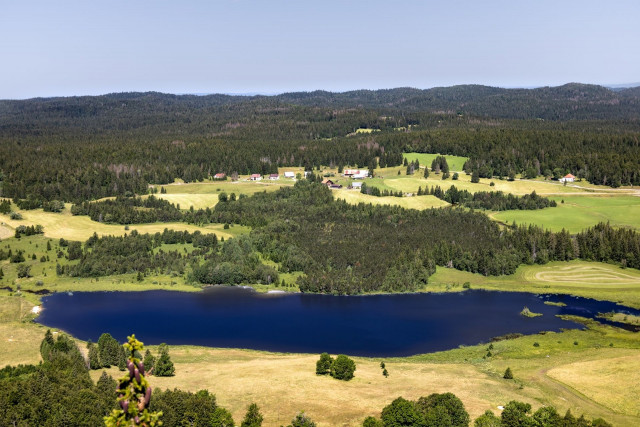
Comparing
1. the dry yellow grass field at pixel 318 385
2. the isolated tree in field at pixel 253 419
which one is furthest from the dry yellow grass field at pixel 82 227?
the isolated tree in field at pixel 253 419

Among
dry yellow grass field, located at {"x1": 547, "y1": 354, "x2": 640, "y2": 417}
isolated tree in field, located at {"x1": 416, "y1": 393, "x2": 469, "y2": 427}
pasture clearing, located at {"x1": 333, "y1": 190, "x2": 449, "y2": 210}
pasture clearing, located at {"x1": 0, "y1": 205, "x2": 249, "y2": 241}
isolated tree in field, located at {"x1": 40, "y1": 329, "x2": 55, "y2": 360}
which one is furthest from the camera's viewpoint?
pasture clearing, located at {"x1": 333, "y1": 190, "x2": 449, "y2": 210}

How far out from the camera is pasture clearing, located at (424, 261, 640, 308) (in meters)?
129

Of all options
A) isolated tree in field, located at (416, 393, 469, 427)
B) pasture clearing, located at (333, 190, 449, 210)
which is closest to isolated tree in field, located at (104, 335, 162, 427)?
isolated tree in field, located at (416, 393, 469, 427)

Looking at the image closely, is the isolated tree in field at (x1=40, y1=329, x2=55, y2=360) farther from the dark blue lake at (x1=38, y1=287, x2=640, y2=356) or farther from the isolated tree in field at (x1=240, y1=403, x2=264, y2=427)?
the isolated tree in field at (x1=240, y1=403, x2=264, y2=427)

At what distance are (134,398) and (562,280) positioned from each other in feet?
445

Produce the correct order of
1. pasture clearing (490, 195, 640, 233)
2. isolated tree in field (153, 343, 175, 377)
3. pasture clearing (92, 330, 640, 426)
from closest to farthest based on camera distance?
1. pasture clearing (92, 330, 640, 426)
2. isolated tree in field (153, 343, 175, 377)
3. pasture clearing (490, 195, 640, 233)

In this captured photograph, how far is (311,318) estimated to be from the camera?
112 metres

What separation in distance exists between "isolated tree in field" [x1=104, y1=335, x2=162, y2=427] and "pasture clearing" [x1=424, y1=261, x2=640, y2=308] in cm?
11734

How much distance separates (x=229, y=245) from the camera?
487 ft

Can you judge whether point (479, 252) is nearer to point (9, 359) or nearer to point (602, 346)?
point (602, 346)

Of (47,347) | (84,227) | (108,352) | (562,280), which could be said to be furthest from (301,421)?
(84,227)

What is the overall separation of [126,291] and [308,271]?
42989mm

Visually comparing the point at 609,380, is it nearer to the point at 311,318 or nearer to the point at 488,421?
the point at 488,421

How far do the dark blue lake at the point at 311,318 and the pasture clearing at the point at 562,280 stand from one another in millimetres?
3846
